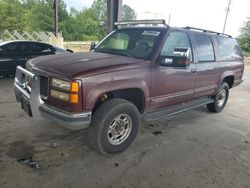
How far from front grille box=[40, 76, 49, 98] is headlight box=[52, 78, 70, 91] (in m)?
0.15

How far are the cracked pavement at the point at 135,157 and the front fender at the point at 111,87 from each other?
86 centimetres

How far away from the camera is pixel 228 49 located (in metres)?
5.98

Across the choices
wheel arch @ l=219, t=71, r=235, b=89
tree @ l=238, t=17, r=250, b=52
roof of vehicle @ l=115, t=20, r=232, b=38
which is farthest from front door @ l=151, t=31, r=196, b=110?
tree @ l=238, t=17, r=250, b=52

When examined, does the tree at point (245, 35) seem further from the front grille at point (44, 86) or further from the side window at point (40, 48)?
the front grille at point (44, 86)

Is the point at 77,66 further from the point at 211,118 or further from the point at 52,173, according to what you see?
the point at 211,118

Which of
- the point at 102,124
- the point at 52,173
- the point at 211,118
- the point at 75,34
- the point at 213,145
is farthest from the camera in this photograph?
the point at 75,34

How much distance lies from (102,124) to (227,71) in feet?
12.3

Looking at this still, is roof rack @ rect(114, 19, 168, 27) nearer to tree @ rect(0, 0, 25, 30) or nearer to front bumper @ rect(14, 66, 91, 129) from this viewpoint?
front bumper @ rect(14, 66, 91, 129)

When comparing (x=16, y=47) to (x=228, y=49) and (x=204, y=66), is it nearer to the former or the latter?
(x=204, y=66)

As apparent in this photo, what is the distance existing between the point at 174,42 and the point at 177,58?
57 cm

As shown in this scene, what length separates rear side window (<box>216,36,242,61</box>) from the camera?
18.5 ft

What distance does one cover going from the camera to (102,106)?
343 centimetres

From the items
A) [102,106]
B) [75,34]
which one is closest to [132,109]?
[102,106]

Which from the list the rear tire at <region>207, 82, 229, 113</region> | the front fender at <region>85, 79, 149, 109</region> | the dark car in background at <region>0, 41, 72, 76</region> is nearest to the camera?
the front fender at <region>85, 79, 149, 109</region>
